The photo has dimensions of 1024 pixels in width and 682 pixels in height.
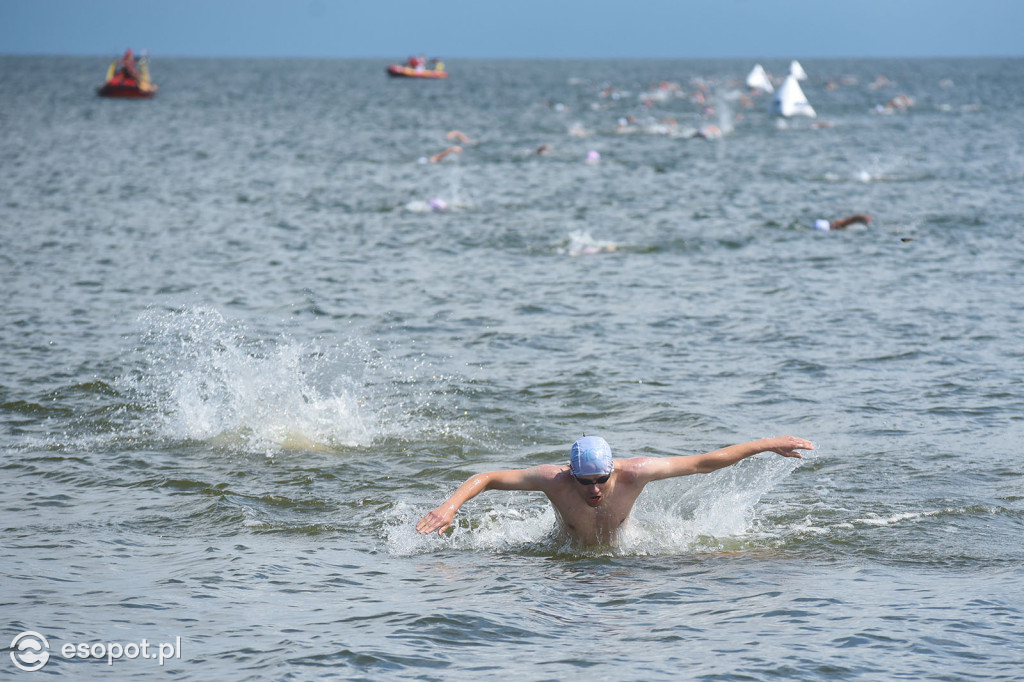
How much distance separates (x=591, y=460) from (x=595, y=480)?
189 mm

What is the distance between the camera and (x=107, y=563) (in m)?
8.39

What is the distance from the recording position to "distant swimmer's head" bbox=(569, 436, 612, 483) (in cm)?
818

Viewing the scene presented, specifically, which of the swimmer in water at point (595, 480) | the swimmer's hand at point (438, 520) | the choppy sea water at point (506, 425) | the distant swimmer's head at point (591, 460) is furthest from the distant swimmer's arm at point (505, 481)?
the choppy sea water at point (506, 425)

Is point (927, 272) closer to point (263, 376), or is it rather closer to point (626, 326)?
point (626, 326)

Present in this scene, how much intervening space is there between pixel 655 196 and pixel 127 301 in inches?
596

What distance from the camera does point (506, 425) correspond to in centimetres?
1217

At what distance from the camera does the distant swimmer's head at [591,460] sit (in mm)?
8180

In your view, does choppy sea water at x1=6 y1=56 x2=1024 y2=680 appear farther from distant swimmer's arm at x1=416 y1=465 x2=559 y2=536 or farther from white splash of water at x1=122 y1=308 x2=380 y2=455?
distant swimmer's arm at x1=416 y1=465 x2=559 y2=536

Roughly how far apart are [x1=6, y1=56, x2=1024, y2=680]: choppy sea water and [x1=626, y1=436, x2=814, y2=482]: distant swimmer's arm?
714 mm

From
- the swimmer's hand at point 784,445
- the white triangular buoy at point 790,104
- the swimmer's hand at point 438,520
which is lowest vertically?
the swimmer's hand at point 438,520

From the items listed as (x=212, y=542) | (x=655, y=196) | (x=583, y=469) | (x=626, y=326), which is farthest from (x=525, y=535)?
(x=655, y=196)
